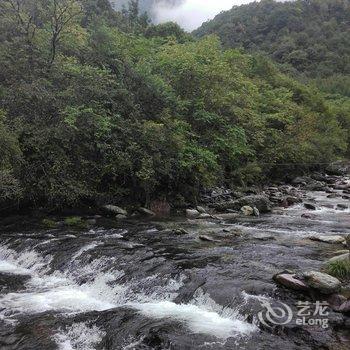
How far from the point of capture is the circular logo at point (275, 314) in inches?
309

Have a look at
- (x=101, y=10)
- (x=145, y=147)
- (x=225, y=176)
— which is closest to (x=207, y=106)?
(x=225, y=176)

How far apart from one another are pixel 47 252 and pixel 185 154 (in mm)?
9725

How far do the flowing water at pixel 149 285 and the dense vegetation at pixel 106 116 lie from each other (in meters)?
3.44

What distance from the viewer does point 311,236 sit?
14.2 m

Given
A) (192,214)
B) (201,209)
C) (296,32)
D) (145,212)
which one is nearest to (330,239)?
(192,214)

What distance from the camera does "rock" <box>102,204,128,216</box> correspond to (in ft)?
62.2

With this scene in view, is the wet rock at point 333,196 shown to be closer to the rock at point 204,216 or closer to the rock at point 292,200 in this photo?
the rock at point 292,200

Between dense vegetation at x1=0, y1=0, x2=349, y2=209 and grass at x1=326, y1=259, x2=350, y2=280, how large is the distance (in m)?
10.4

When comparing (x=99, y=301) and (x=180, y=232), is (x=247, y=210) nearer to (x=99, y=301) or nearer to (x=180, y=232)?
(x=180, y=232)

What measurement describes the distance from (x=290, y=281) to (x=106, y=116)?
13.2m

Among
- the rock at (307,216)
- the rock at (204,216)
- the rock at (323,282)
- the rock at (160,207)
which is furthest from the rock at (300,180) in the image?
the rock at (323,282)

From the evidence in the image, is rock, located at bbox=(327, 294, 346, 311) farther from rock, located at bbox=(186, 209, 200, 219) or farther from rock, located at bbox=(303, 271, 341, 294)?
rock, located at bbox=(186, 209, 200, 219)

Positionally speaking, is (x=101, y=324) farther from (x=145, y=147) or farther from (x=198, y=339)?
(x=145, y=147)

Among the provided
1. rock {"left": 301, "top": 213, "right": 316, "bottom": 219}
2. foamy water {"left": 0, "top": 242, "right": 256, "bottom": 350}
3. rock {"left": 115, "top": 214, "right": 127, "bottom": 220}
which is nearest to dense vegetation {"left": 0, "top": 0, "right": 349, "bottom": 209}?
rock {"left": 115, "top": 214, "right": 127, "bottom": 220}
